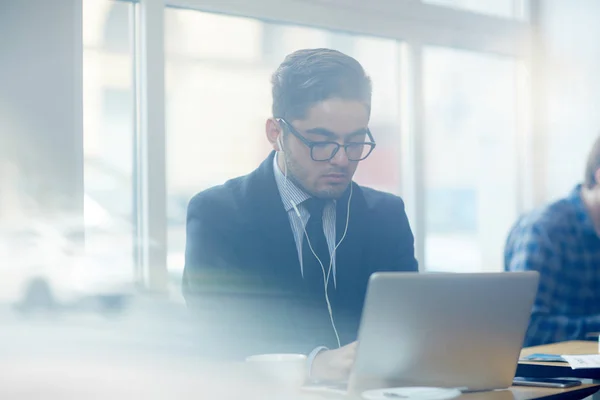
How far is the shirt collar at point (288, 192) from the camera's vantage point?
2.41 meters

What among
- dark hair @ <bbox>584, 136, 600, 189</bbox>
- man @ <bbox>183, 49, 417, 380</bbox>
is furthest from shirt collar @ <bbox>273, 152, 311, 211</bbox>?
dark hair @ <bbox>584, 136, 600, 189</bbox>

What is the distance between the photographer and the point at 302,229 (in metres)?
2.41

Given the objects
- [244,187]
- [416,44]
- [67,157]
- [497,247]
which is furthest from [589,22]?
[67,157]

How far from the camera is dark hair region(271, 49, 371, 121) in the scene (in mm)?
2434

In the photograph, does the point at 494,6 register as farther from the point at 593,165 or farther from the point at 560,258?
the point at 560,258

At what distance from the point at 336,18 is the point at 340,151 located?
112cm

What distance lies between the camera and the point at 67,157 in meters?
2.51

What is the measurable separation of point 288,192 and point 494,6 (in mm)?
2199

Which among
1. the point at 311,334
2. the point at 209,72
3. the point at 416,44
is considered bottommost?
the point at 311,334

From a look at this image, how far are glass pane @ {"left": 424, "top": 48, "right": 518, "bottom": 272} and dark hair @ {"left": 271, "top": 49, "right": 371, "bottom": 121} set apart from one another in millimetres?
1334

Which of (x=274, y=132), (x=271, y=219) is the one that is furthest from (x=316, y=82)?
(x=271, y=219)

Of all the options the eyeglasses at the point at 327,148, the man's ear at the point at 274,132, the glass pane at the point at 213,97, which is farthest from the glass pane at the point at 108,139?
the eyeglasses at the point at 327,148

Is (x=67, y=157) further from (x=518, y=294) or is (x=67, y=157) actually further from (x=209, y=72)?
(x=518, y=294)

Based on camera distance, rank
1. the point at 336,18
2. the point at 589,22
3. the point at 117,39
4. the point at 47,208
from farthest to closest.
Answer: the point at 589,22 → the point at 336,18 → the point at 117,39 → the point at 47,208
